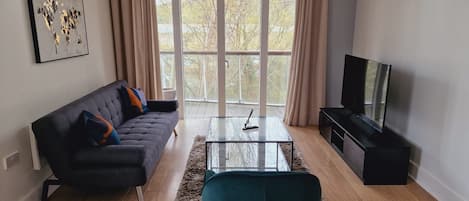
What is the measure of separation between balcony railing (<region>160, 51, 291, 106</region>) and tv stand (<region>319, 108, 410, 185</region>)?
5.15ft

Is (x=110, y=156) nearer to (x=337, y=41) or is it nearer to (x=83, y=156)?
(x=83, y=156)

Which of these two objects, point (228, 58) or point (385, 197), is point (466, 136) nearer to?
point (385, 197)

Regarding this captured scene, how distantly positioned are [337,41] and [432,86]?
1.98 meters

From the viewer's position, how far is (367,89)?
3.53 metres

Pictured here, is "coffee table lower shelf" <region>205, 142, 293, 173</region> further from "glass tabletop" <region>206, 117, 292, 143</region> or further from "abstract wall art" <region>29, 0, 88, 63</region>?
"abstract wall art" <region>29, 0, 88, 63</region>

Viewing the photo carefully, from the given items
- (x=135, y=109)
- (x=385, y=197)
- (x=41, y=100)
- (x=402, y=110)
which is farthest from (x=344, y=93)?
(x=41, y=100)

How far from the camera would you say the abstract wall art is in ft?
9.20

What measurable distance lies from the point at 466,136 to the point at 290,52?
2727 mm

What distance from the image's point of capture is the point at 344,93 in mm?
4195

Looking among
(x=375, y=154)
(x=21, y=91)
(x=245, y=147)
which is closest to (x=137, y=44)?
(x=21, y=91)

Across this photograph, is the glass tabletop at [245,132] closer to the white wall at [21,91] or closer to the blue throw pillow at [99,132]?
the blue throw pillow at [99,132]

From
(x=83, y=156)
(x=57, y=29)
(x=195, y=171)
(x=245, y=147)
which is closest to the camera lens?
(x=83, y=156)

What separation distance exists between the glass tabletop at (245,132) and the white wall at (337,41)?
A: 1.51m

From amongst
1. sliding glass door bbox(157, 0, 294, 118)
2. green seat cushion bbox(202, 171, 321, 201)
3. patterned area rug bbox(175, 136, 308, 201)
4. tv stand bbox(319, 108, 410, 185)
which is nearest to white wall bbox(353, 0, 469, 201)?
tv stand bbox(319, 108, 410, 185)
